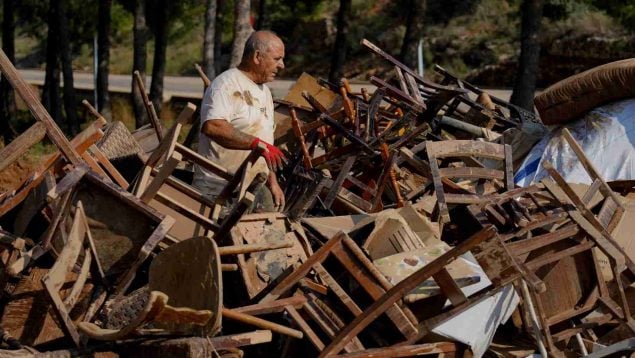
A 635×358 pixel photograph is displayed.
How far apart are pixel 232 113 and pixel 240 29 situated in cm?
779

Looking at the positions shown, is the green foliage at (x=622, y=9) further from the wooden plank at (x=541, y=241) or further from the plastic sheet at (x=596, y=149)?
the wooden plank at (x=541, y=241)

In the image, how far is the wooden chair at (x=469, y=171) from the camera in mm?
6918

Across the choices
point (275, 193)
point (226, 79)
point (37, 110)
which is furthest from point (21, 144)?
point (275, 193)

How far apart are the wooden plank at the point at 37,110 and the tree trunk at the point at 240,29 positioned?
26.4ft

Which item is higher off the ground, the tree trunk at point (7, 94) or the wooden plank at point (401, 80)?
the wooden plank at point (401, 80)

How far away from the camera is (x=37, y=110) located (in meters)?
6.10

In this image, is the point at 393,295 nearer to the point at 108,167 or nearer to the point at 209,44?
→ the point at 108,167

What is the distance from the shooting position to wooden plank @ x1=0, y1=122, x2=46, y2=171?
603cm

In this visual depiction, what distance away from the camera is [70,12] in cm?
2895

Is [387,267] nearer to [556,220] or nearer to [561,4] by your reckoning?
[556,220]

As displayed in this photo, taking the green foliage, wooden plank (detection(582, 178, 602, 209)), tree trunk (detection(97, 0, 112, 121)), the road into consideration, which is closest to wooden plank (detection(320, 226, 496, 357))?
wooden plank (detection(582, 178, 602, 209))

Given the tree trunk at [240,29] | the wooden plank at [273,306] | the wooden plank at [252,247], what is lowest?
the tree trunk at [240,29]

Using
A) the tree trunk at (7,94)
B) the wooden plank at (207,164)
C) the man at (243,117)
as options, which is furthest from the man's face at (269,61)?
the tree trunk at (7,94)

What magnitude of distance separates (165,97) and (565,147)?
57.3 feet
